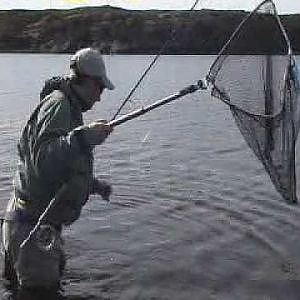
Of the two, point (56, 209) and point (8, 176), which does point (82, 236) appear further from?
point (8, 176)

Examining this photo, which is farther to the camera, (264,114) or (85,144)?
(264,114)

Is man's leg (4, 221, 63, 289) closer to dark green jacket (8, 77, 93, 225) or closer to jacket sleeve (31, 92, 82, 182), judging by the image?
dark green jacket (8, 77, 93, 225)

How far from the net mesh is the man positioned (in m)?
1.90

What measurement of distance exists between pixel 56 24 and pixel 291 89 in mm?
120952

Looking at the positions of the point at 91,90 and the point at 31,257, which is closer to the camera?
the point at 91,90

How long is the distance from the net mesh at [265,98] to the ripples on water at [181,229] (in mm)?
1127

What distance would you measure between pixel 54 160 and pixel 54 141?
19 centimetres

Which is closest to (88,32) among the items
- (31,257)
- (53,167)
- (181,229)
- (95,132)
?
(181,229)

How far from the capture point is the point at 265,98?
29.8 feet

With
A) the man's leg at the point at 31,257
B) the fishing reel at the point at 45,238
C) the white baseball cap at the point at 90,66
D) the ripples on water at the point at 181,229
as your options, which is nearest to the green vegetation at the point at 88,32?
the ripples on water at the point at 181,229

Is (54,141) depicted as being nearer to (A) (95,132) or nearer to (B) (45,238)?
(A) (95,132)

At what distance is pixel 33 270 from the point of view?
6953 millimetres

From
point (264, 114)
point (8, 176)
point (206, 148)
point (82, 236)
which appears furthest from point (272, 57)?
point (206, 148)

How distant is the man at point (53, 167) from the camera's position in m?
6.15
